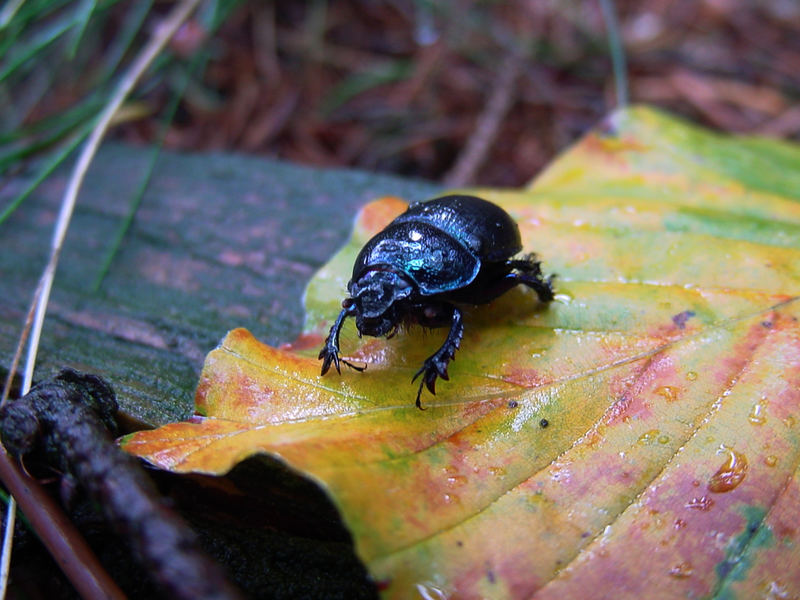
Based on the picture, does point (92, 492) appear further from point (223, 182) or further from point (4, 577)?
point (223, 182)

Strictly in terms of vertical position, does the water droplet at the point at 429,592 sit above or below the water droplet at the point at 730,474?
below

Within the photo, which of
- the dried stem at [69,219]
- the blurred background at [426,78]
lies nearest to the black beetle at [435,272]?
the dried stem at [69,219]

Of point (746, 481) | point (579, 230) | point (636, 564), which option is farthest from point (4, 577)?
point (579, 230)

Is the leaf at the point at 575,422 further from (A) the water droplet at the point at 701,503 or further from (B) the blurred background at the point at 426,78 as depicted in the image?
(B) the blurred background at the point at 426,78

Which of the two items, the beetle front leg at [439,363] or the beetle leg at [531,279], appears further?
the beetle leg at [531,279]

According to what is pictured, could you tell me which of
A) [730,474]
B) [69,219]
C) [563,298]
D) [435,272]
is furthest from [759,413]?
[69,219]

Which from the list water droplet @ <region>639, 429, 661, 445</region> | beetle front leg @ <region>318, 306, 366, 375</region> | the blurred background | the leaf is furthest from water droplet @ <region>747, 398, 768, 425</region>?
the blurred background
